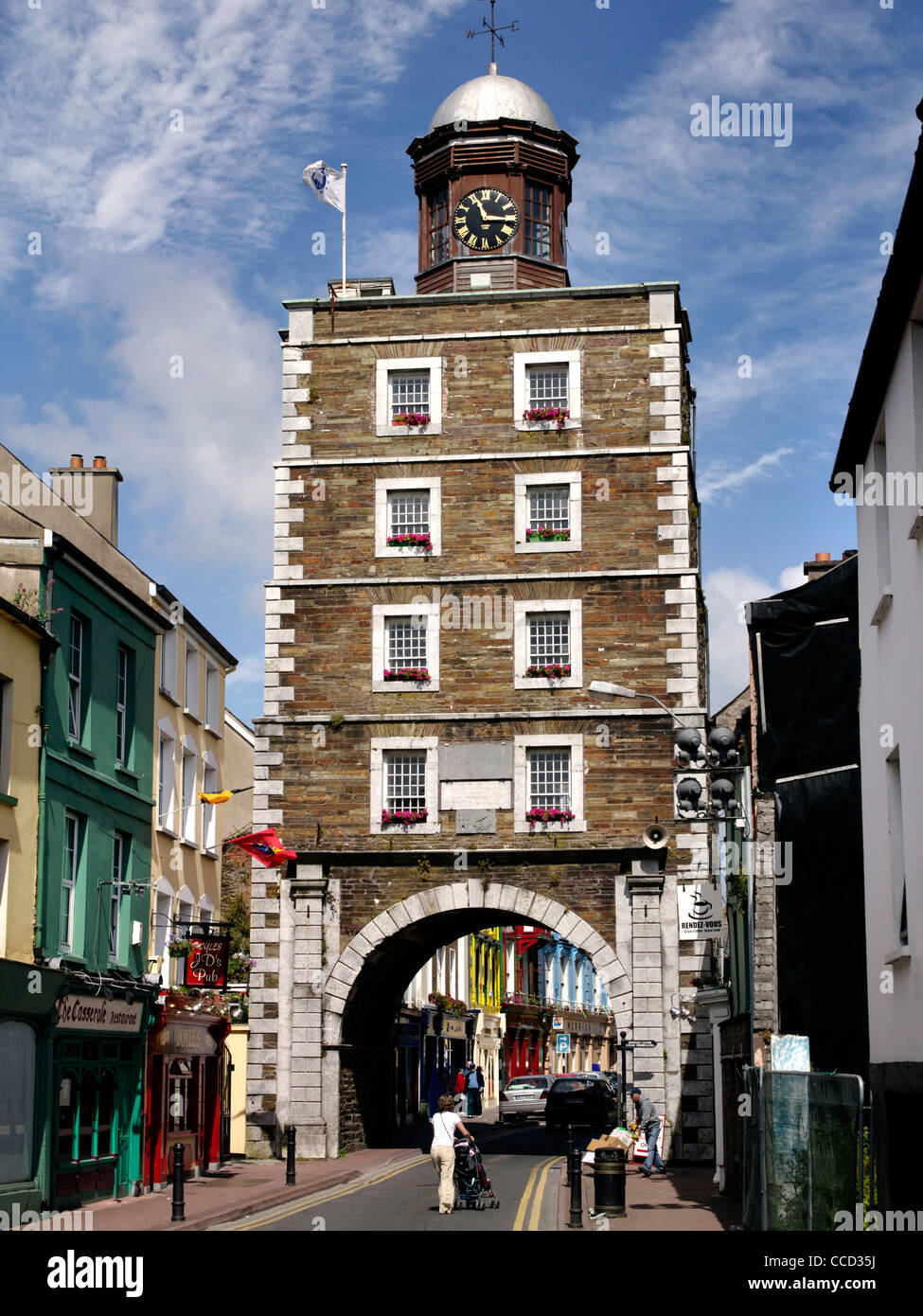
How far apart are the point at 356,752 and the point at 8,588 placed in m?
12.0

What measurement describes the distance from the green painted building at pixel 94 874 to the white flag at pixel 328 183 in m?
13.5

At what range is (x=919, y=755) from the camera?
1409 cm

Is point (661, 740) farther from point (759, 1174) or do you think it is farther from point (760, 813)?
point (759, 1174)

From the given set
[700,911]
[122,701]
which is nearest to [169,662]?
[122,701]

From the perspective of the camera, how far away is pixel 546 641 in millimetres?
35344

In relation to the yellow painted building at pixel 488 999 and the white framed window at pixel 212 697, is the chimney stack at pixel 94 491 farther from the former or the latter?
the yellow painted building at pixel 488 999

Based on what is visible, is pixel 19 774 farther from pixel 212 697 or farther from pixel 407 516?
pixel 407 516

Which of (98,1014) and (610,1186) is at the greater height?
(98,1014)

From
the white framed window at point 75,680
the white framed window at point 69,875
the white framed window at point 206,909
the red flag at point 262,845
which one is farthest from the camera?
the white framed window at point 206,909

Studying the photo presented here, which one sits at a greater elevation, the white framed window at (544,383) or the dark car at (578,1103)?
the white framed window at (544,383)

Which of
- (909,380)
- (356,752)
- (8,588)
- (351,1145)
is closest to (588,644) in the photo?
(356,752)

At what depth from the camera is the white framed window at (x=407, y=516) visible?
36.0 meters

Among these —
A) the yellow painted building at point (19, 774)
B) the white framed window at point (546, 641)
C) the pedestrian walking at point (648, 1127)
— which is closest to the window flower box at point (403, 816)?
the white framed window at point (546, 641)

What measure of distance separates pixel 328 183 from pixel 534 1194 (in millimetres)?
23901
